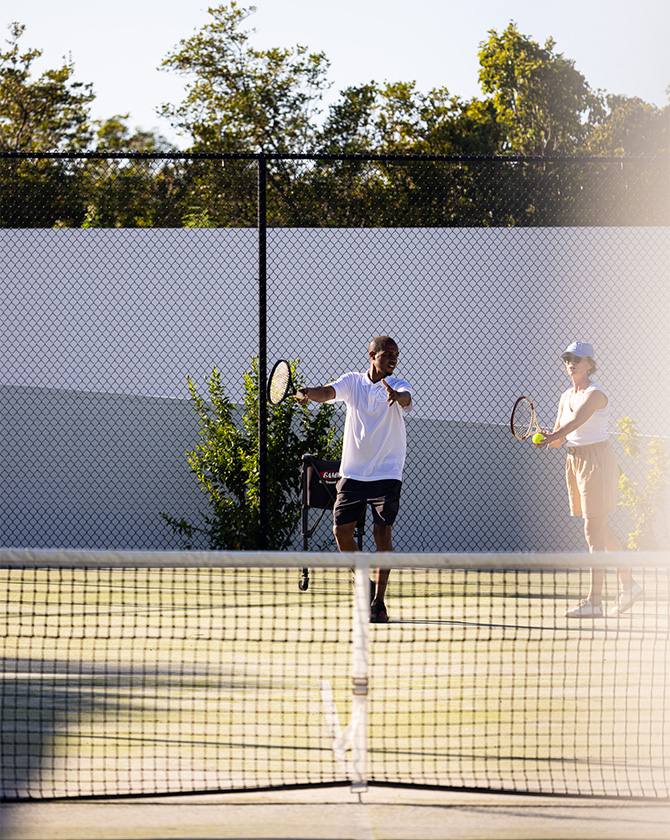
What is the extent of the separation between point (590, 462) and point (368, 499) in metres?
1.35

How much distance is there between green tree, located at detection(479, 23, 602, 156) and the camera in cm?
4450

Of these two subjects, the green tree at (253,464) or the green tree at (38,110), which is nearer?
the green tree at (253,464)

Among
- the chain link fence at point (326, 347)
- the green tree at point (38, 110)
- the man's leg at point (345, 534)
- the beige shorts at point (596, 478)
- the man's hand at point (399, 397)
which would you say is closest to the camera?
the man's hand at point (399, 397)

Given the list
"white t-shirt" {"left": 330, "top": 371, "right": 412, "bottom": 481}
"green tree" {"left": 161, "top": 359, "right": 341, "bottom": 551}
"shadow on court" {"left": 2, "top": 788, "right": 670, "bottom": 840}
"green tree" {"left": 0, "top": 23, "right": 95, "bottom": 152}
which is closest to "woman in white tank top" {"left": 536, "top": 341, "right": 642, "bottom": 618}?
"white t-shirt" {"left": 330, "top": 371, "right": 412, "bottom": 481}

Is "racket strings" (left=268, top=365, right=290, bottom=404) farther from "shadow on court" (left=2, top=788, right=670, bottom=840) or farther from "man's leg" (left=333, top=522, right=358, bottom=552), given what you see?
"shadow on court" (left=2, top=788, right=670, bottom=840)

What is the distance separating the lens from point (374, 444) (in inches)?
247

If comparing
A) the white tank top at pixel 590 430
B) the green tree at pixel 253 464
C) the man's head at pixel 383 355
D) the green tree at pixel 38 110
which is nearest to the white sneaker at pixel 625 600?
the white tank top at pixel 590 430

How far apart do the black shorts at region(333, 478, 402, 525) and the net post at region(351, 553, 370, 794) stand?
2.79m

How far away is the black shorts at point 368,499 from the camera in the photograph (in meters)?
6.27

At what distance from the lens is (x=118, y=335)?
1051 centimetres

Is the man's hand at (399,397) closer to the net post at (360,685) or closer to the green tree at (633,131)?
the net post at (360,685)

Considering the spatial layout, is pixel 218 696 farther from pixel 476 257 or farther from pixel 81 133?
pixel 81 133

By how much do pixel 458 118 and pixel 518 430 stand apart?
33.9 meters

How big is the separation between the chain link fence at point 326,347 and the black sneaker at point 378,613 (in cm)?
363
